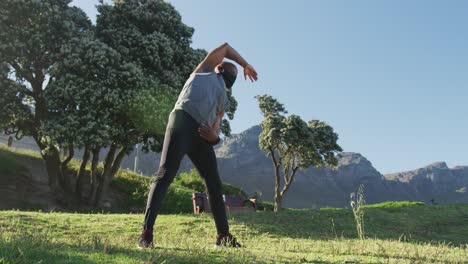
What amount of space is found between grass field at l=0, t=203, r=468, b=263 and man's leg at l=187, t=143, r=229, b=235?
459 mm

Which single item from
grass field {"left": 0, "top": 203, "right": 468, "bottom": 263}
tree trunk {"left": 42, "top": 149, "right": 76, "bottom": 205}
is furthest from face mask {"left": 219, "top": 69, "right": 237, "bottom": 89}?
tree trunk {"left": 42, "top": 149, "right": 76, "bottom": 205}

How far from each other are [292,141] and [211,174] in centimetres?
3507

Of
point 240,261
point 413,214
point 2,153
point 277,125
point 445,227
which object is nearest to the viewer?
point 240,261

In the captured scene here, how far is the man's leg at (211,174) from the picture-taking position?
5.97m

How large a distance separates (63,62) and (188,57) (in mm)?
6724

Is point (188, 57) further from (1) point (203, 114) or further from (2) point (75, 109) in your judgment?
(1) point (203, 114)

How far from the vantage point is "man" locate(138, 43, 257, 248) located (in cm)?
556

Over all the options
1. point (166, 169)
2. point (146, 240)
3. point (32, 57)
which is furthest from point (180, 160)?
point (32, 57)

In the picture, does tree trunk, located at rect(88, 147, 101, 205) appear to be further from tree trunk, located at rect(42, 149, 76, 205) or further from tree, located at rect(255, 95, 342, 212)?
tree, located at rect(255, 95, 342, 212)

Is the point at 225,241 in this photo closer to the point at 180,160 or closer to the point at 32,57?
the point at 180,160

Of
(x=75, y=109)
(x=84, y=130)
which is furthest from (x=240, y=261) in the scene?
(x=75, y=109)

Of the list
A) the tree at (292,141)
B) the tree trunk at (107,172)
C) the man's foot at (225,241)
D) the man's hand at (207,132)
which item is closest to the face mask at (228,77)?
the man's hand at (207,132)

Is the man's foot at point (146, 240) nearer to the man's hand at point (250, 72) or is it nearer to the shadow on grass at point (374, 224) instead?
the man's hand at point (250, 72)

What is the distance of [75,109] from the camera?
73.4 feet
